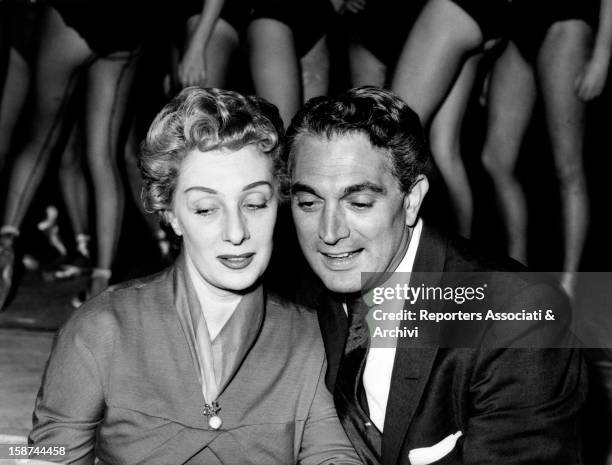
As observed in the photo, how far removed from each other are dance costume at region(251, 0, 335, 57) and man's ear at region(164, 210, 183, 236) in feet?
4.88

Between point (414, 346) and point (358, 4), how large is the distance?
193 centimetres

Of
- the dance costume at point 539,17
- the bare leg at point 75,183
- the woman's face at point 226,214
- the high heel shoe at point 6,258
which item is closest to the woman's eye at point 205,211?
the woman's face at point 226,214

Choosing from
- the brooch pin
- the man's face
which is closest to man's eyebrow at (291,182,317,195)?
the man's face

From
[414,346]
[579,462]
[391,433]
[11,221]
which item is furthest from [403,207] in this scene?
[11,221]

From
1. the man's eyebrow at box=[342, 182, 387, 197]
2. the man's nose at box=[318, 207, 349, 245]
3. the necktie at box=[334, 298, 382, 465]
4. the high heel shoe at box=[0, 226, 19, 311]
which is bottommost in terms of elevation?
the high heel shoe at box=[0, 226, 19, 311]

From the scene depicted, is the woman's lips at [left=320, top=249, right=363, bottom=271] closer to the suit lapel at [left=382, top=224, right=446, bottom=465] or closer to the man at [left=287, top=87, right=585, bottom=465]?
the man at [left=287, top=87, right=585, bottom=465]

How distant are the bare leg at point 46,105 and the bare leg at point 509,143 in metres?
1.72

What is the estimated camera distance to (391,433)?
1.61m

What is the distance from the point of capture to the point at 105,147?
328 centimetres

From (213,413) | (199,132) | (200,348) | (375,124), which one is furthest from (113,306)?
(375,124)

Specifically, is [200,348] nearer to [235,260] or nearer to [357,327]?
[235,260]

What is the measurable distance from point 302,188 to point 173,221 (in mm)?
301

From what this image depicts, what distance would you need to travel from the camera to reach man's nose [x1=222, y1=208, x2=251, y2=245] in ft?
5.13

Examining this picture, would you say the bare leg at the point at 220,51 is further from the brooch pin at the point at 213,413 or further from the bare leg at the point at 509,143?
the brooch pin at the point at 213,413
